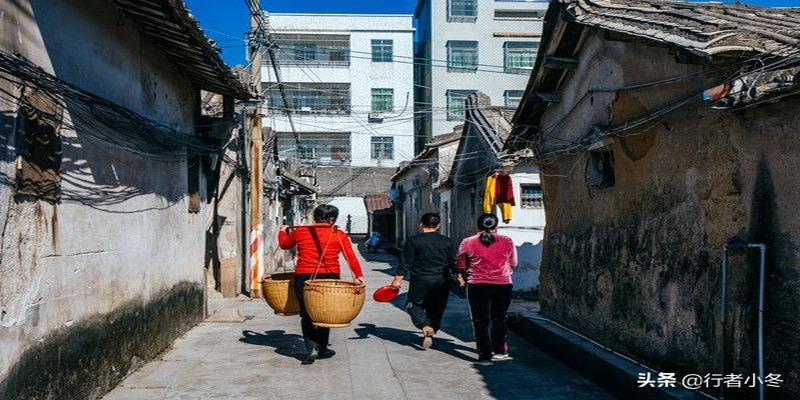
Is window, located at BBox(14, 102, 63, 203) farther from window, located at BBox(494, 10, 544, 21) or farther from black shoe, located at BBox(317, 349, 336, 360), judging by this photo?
window, located at BBox(494, 10, 544, 21)

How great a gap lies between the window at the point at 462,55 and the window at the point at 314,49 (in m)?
6.58

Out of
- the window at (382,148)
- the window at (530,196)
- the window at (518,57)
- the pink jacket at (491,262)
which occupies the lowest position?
the pink jacket at (491,262)

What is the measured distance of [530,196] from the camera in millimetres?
17141

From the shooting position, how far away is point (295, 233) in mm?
8664

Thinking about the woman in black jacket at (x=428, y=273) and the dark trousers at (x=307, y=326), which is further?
the woman in black jacket at (x=428, y=273)

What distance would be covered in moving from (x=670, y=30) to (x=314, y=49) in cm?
4121

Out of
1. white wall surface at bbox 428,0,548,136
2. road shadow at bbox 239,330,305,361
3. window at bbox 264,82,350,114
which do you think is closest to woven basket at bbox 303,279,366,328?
road shadow at bbox 239,330,305,361

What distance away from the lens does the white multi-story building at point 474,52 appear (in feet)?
146

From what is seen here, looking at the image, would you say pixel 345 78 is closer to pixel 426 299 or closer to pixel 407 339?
pixel 407 339

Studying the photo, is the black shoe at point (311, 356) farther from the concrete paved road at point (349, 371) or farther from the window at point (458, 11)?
the window at point (458, 11)

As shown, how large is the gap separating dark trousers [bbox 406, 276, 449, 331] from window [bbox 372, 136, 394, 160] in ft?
125

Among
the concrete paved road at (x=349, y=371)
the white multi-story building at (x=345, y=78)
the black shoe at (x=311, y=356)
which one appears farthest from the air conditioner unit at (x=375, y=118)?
the black shoe at (x=311, y=356)

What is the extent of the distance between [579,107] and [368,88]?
3732 centimetres

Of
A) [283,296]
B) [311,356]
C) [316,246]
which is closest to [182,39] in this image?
[316,246]
